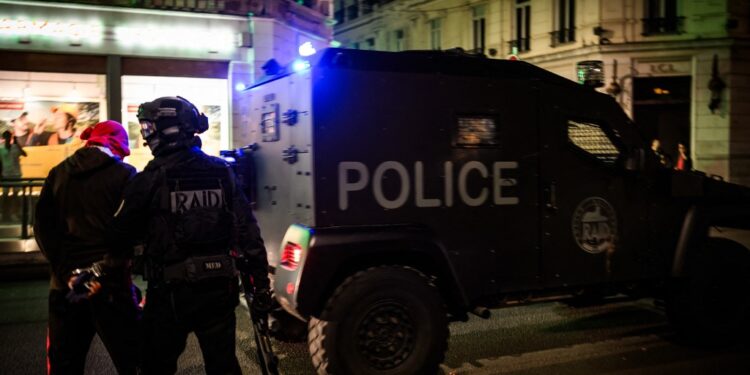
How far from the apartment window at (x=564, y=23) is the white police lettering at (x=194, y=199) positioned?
20.8m

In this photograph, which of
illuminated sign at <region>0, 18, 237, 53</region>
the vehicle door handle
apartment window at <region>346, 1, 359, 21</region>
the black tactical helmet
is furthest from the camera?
apartment window at <region>346, 1, 359, 21</region>

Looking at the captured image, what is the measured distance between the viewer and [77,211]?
3.60 m

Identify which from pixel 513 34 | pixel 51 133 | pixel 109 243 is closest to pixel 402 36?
pixel 513 34

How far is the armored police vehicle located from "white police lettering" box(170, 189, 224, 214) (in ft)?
3.10

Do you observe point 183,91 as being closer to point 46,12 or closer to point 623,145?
point 46,12

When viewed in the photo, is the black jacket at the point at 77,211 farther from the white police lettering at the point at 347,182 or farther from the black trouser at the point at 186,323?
the white police lettering at the point at 347,182

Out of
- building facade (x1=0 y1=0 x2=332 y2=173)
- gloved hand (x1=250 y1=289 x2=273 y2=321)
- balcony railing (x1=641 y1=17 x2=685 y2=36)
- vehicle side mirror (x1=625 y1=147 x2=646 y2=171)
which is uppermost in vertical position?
balcony railing (x1=641 y1=17 x2=685 y2=36)

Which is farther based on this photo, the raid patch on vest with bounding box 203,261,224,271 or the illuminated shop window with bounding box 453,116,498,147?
the illuminated shop window with bounding box 453,116,498,147

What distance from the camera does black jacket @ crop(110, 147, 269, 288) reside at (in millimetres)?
3268

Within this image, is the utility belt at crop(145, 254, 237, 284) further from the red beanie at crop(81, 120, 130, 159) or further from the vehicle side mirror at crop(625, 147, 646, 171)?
the vehicle side mirror at crop(625, 147, 646, 171)

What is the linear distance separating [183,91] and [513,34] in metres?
15.9

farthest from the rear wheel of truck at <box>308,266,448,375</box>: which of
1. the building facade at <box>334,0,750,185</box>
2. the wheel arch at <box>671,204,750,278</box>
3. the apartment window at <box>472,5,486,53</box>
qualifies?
the apartment window at <box>472,5,486,53</box>

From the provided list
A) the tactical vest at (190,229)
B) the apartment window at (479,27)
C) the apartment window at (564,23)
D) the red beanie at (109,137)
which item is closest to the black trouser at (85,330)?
the tactical vest at (190,229)

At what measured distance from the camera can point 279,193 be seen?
4.84 meters
